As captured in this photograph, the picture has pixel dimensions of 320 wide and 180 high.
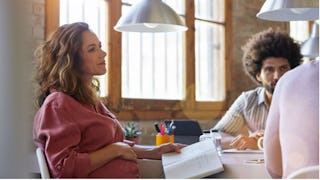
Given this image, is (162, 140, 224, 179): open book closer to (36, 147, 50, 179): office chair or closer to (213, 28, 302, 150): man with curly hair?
(36, 147, 50, 179): office chair

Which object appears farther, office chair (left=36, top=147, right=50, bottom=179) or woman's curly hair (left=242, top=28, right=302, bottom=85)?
woman's curly hair (left=242, top=28, right=302, bottom=85)

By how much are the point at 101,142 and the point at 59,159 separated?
13 centimetres

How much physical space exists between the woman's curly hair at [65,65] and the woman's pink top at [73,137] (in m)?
0.04

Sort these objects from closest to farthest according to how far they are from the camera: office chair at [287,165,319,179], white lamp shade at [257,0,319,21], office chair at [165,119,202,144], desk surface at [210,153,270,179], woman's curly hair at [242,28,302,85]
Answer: office chair at [287,165,319,179], desk surface at [210,153,270,179], white lamp shade at [257,0,319,21], office chair at [165,119,202,144], woman's curly hair at [242,28,302,85]

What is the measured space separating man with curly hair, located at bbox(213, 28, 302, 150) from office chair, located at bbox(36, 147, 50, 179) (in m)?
0.87

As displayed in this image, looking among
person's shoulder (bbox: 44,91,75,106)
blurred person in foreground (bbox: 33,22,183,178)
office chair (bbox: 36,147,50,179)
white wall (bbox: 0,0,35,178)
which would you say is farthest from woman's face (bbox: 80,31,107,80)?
white wall (bbox: 0,0,35,178)

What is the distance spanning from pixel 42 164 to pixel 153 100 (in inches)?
87.3

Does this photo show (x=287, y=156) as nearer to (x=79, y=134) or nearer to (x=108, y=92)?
(x=79, y=134)

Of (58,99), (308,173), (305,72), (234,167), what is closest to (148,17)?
(58,99)

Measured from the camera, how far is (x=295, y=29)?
320cm

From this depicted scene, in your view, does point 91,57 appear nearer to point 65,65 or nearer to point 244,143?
point 65,65

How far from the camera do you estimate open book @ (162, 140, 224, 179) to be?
1.16 meters

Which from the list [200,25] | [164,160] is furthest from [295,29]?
[164,160]

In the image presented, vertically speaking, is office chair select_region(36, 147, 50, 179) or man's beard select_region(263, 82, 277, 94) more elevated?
man's beard select_region(263, 82, 277, 94)
